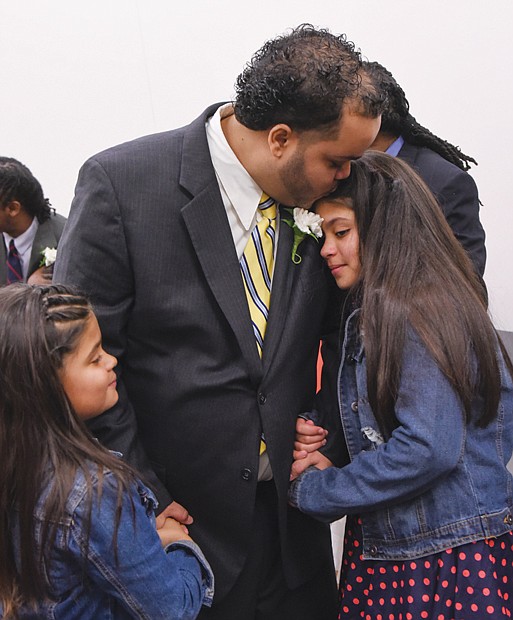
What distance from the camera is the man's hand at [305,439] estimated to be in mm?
1646

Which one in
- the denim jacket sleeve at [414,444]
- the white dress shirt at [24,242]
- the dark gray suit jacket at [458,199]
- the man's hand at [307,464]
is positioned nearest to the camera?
the denim jacket sleeve at [414,444]

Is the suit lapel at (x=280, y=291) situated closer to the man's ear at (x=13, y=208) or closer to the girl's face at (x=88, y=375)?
the girl's face at (x=88, y=375)

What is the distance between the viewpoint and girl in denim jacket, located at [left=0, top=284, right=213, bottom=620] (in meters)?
1.21

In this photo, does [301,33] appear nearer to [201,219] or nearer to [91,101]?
[201,219]

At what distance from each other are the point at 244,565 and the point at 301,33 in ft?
3.68

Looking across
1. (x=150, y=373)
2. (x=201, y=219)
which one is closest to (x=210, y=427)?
(x=150, y=373)

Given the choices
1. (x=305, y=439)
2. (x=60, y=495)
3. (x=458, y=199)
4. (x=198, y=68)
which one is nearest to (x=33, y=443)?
(x=60, y=495)

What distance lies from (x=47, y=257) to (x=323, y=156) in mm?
1831

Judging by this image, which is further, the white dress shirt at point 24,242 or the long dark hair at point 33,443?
the white dress shirt at point 24,242

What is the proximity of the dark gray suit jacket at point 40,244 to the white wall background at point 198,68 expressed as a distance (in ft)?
2.57

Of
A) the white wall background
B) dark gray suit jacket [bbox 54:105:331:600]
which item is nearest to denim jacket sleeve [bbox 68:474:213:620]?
dark gray suit jacket [bbox 54:105:331:600]

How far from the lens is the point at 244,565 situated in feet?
5.48

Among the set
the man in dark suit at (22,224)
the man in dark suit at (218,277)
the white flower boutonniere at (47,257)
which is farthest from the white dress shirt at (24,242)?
the man in dark suit at (218,277)

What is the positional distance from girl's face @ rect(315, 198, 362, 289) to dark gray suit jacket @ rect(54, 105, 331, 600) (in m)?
0.05
